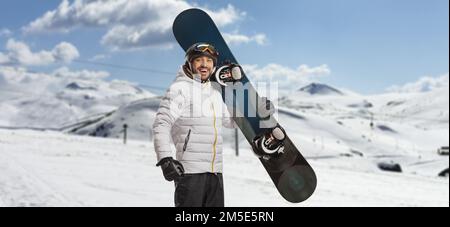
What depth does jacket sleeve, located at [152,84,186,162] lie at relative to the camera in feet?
10.6

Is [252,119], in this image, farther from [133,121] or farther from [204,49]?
[133,121]

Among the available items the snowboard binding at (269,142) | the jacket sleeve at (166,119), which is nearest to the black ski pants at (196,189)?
the jacket sleeve at (166,119)

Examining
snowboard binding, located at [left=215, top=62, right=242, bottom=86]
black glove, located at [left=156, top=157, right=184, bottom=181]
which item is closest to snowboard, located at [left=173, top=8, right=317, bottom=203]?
snowboard binding, located at [left=215, top=62, right=242, bottom=86]

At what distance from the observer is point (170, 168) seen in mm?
3205

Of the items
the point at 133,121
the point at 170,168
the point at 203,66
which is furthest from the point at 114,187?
the point at 133,121

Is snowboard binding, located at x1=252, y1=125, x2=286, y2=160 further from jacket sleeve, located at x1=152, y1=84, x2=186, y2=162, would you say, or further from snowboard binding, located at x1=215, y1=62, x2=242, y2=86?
jacket sleeve, located at x1=152, y1=84, x2=186, y2=162

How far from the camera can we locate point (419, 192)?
1773 centimetres

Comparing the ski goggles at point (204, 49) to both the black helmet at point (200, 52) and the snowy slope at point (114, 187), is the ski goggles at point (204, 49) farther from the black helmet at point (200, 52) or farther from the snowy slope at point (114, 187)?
the snowy slope at point (114, 187)

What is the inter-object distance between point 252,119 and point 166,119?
72cm

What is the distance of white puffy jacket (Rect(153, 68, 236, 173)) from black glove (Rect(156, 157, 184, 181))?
0.04m

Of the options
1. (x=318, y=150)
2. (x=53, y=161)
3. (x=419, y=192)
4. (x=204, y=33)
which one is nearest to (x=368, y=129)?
(x=318, y=150)

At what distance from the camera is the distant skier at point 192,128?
10.7ft
